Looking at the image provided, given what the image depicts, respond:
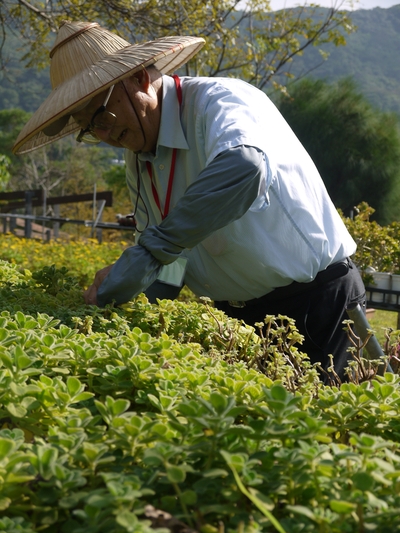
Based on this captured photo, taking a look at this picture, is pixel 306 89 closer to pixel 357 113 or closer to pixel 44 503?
pixel 357 113

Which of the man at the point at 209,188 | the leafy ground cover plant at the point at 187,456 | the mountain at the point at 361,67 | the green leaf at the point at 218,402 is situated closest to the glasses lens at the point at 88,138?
the man at the point at 209,188

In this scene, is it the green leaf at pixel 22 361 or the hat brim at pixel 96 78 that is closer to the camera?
the green leaf at pixel 22 361

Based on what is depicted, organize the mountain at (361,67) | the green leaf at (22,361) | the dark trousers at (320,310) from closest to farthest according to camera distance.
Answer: the green leaf at (22,361)
the dark trousers at (320,310)
the mountain at (361,67)

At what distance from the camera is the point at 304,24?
10.6 metres

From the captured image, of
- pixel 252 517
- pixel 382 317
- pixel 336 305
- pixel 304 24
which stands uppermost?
pixel 304 24

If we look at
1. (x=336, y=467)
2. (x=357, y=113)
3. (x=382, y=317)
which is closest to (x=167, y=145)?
(x=336, y=467)

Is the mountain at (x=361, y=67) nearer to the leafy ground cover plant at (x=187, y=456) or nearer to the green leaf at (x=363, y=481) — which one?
the leafy ground cover plant at (x=187, y=456)

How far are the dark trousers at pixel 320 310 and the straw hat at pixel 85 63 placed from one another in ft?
3.29

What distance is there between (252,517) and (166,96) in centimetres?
194

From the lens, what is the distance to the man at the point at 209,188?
2109mm

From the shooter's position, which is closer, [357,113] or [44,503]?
[44,503]

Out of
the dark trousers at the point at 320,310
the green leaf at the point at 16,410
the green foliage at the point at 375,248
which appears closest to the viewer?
the green leaf at the point at 16,410

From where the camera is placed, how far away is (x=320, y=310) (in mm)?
2752

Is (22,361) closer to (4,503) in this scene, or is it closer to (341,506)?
(4,503)
